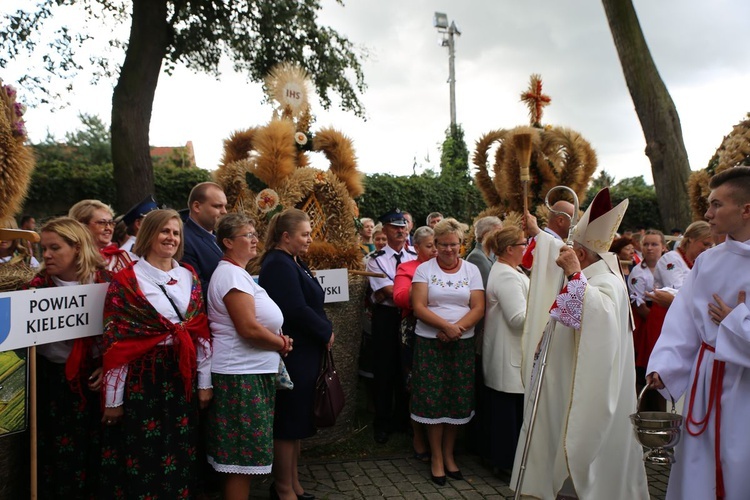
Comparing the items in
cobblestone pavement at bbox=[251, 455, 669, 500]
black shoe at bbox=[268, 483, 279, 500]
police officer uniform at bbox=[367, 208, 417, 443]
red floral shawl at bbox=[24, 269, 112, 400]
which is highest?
red floral shawl at bbox=[24, 269, 112, 400]

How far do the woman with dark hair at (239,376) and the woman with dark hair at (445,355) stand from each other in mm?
1416

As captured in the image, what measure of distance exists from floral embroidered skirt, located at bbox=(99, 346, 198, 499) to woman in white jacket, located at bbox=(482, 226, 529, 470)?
7.53 feet

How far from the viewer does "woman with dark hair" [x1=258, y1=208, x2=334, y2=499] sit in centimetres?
382

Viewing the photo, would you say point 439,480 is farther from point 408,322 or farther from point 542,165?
point 542,165

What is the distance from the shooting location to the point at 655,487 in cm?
438

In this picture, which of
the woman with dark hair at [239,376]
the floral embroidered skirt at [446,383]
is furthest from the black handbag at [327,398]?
the floral embroidered skirt at [446,383]

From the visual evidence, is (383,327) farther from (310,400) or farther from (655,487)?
(655,487)

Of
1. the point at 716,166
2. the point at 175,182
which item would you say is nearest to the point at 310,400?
the point at 716,166

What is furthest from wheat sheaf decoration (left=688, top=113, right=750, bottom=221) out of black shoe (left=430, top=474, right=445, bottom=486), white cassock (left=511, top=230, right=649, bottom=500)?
black shoe (left=430, top=474, right=445, bottom=486)

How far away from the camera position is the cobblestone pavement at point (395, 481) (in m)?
4.18

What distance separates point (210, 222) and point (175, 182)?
11.2 metres

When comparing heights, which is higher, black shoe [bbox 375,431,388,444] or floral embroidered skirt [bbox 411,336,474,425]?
floral embroidered skirt [bbox 411,336,474,425]

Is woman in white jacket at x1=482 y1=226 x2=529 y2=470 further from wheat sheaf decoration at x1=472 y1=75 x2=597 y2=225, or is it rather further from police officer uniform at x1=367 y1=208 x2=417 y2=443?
wheat sheaf decoration at x1=472 y1=75 x2=597 y2=225

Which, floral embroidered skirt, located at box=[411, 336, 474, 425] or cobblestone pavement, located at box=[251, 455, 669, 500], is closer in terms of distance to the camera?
cobblestone pavement, located at box=[251, 455, 669, 500]
